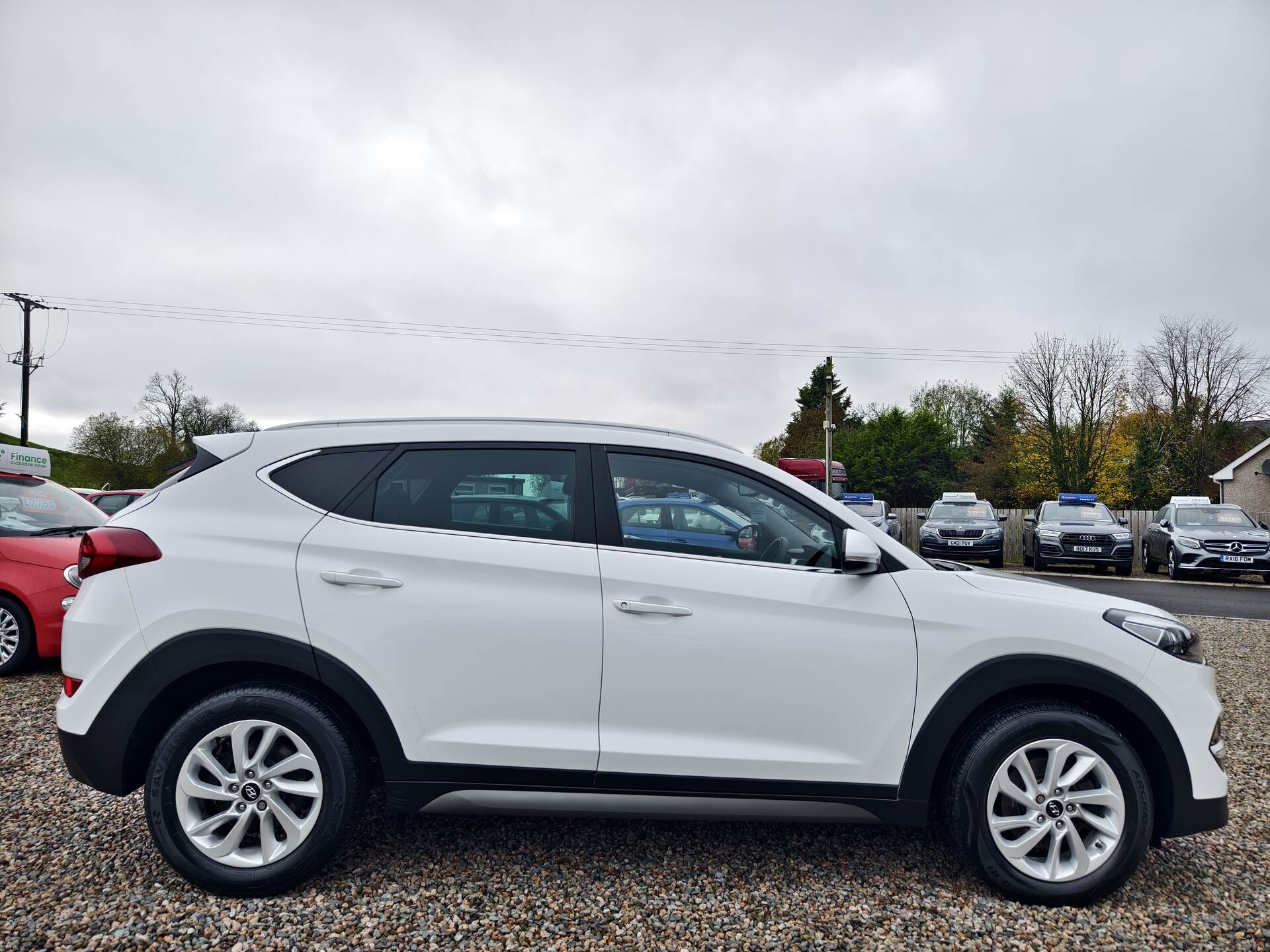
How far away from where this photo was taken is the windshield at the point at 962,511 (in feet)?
59.8

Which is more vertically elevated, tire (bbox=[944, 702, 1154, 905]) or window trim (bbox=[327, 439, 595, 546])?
window trim (bbox=[327, 439, 595, 546])

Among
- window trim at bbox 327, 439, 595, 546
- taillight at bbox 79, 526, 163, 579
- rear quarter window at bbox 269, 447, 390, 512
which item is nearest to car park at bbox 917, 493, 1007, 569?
window trim at bbox 327, 439, 595, 546

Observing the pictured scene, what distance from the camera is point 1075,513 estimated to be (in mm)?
17281

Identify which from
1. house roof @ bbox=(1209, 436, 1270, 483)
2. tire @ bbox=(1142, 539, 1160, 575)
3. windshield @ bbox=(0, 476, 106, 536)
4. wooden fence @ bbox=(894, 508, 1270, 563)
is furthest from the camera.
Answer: house roof @ bbox=(1209, 436, 1270, 483)

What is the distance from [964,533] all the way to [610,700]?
54.7ft

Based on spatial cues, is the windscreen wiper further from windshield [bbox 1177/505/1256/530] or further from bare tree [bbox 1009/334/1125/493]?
bare tree [bbox 1009/334/1125/493]

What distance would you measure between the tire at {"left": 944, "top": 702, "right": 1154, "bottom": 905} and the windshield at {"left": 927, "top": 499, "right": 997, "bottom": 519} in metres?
16.6

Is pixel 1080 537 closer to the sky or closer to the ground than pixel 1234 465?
closer to the ground

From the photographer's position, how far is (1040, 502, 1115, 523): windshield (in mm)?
17078

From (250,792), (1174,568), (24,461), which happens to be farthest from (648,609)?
(1174,568)

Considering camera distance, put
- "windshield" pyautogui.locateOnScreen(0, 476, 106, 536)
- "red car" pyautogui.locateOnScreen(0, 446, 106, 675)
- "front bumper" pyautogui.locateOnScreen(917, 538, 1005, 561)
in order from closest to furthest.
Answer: "red car" pyautogui.locateOnScreen(0, 446, 106, 675) < "windshield" pyautogui.locateOnScreen(0, 476, 106, 536) < "front bumper" pyautogui.locateOnScreen(917, 538, 1005, 561)

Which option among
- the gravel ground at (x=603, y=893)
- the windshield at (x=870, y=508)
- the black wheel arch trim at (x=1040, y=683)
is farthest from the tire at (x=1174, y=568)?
the black wheel arch trim at (x=1040, y=683)

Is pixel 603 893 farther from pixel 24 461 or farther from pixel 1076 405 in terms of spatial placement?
pixel 1076 405

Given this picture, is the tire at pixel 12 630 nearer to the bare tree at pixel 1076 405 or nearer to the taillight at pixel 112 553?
the taillight at pixel 112 553
